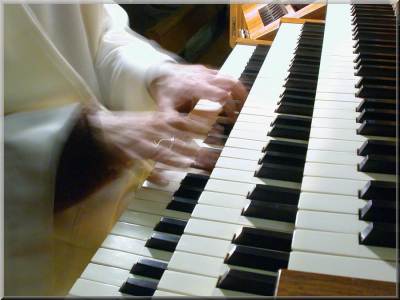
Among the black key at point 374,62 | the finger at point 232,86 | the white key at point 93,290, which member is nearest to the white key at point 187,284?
the white key at point 93,290

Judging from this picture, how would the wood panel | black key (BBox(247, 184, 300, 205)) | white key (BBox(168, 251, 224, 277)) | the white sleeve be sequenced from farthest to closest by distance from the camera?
→ the white sleeve → black key (BBox(247, 184, 300, 205)) → white key (BBox(168, 251, 224, 277)) → the wood panel

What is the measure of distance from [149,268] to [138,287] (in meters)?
0.04

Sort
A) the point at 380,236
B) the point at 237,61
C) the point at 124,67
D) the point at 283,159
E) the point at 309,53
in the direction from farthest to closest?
1. the point at 237,61
2. the point at 309,53
3. the point at 124,67
4. the point at 283,159
5. the point at 380,236

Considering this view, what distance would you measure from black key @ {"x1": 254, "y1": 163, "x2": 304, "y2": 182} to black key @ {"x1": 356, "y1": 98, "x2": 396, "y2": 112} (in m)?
0.22

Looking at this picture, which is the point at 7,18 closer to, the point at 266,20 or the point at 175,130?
the point at 175,130

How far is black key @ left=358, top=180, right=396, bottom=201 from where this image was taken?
72 cm

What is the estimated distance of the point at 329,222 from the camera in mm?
708

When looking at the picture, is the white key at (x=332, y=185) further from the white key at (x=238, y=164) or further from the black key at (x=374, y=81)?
the black key at (x=374, y=81)

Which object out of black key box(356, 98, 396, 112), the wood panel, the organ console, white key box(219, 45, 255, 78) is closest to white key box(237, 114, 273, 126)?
the organ console

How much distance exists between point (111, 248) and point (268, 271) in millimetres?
338

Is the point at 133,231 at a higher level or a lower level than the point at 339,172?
lower

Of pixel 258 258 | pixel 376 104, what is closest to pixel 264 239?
pixel 258 258

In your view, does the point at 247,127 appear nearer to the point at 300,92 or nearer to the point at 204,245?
the point at 300,92

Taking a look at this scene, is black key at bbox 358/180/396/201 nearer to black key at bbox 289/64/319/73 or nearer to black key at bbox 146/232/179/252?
black key at bbox 146/232/179/252
